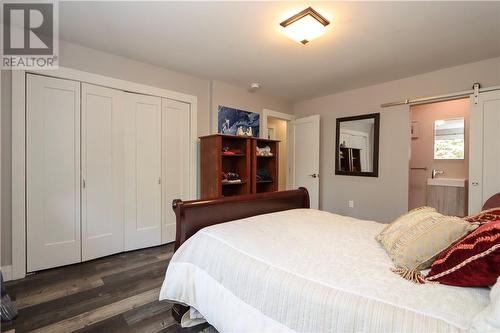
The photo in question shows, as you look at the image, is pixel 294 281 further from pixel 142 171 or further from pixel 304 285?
pixel 142 171

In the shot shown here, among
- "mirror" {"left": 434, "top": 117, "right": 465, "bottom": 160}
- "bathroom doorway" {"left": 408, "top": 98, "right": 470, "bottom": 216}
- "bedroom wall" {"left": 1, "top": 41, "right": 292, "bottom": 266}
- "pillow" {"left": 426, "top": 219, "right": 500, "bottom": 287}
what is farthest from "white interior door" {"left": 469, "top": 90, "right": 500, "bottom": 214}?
"bedroom wall" {"left": 1, "top": 41, "right": 292, "bottom": 266}

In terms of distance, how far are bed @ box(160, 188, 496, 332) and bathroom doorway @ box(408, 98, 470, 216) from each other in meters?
3.15

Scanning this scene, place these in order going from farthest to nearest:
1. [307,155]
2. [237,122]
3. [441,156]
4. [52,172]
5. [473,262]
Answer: [307,155]
[441,156]
[237,122]
[52,172]
[473,262]

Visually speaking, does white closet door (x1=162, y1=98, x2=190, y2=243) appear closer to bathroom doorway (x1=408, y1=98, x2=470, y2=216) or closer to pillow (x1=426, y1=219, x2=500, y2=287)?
pillow (x1=426, y1=219, x2=500, y2=287)

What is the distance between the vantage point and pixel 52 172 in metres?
2.54

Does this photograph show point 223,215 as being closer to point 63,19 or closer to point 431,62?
point 63,19

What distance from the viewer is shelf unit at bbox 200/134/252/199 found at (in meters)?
3.28

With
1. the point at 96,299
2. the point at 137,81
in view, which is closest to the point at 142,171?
→ the point at 137,81

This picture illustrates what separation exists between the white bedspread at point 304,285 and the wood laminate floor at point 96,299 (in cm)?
37

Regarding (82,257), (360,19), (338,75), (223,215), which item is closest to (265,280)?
(223,215)

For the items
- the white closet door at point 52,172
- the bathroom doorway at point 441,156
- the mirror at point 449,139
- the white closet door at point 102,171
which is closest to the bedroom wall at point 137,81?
the white closet door at point 52,172

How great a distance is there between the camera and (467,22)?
Answer: 2.14 metres

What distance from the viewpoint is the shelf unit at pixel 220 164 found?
328 centimetres

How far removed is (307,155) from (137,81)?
2995 mm
